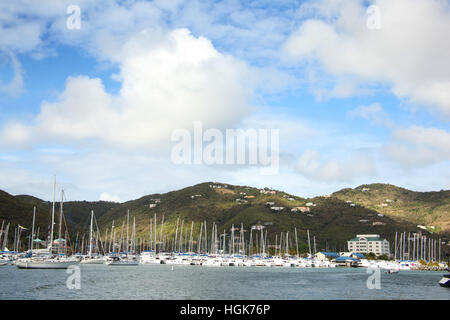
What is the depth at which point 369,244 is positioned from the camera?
190625mm

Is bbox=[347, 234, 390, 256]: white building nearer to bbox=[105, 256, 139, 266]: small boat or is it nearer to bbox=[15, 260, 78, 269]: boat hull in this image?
bbox=[105, 256, 139, 266]: small boat

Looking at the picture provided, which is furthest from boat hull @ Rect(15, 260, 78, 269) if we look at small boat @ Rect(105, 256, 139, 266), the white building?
the white building

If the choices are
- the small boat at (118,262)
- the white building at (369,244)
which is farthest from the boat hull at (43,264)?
the white building at (369,244)

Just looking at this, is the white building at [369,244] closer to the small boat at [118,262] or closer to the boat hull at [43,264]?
the small boat at [118,262]

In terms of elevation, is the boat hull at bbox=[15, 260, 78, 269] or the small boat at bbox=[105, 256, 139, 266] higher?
the boat hull at bbox=[15, 260, 78, 269]

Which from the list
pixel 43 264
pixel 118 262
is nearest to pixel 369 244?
pixel 118 262

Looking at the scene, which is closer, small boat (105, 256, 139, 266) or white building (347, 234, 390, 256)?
small boat (105, 256, 139, 266)

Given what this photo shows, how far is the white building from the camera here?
18675 centimetres

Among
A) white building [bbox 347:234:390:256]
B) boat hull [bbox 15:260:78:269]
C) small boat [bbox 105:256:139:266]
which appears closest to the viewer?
boat hull [bbox 15:260:78:269]

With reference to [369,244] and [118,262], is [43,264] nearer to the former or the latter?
[118,262]

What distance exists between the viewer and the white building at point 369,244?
187 metres
